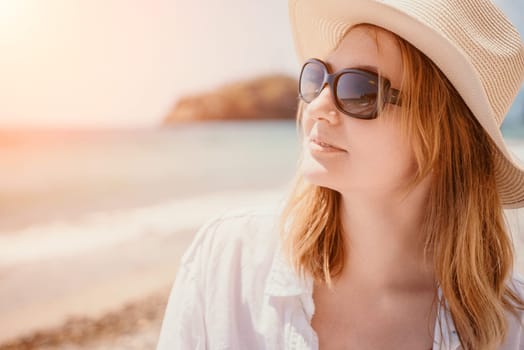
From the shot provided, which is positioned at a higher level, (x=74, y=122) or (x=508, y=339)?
(x=74, y=122)

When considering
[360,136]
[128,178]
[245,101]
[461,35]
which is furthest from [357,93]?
[245,101]

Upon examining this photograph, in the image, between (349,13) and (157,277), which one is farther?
(157,277)

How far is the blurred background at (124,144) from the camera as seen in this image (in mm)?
4438

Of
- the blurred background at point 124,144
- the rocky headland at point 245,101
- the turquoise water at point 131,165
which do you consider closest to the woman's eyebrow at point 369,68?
the blurred background at point 124,144

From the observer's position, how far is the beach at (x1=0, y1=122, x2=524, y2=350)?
380cm

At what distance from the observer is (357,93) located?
122cm

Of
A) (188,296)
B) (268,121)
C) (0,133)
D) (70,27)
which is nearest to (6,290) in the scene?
(0,133)

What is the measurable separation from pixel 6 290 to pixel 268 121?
25.5 ft

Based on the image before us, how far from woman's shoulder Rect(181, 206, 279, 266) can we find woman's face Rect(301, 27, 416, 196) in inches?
10.0

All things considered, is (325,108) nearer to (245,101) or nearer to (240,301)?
(240,301)

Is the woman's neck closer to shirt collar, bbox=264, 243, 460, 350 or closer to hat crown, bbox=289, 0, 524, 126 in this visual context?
shirt collar, bbox=264, 243, 460, 350

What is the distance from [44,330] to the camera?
3680mm

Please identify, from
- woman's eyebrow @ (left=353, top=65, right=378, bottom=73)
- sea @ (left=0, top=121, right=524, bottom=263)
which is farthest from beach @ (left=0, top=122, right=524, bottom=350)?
woman's eyebrow @ (left=353, top=65, right=378, bottom=73)

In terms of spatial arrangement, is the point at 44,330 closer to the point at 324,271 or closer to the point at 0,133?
the point at 324,271
